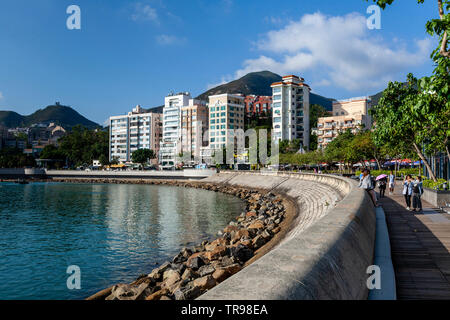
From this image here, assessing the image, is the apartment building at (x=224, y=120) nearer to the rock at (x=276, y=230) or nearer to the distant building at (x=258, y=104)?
the distant building at (x=258, y=104)

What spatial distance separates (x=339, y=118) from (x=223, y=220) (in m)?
94.2

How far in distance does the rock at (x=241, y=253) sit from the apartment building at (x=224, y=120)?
10772cm

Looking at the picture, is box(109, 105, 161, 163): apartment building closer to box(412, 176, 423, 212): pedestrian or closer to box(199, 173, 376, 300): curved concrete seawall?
box(412, 176, 423, 212): pedestrian

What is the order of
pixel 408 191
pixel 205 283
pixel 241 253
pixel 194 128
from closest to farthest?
pixel 205 283 → pixel 241 253 → pixel 408 191 → pixel 194 128

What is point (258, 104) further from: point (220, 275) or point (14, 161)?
point (220, 275)

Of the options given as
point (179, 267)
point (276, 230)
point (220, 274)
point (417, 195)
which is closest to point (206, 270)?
point (220, 274)

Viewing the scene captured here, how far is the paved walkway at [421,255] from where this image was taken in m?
6.38

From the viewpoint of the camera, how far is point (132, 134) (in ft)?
522

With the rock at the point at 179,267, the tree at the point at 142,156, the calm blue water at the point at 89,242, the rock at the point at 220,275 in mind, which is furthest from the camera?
the tree at the point at 142,156

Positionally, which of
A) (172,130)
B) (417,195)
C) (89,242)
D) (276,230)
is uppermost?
(172,130)

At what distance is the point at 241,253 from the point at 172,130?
13074 cm

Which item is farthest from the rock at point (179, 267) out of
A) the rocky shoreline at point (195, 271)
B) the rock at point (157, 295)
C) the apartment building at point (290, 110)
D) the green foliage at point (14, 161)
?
the green foliage at point (14, 161)

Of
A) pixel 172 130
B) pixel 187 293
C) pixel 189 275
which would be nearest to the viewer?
pixel 187 293
